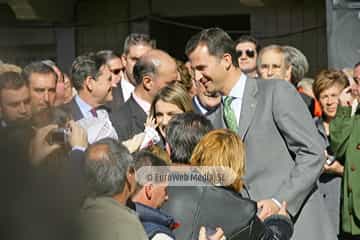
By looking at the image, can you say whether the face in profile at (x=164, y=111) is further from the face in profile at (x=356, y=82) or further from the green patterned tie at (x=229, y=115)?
the face in profile at (x=356, y=82)

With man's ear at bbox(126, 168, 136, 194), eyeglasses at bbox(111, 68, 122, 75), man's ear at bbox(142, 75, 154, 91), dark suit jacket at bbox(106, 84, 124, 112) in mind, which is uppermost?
eyeglasses at bbox(111, 68, 122, 75)

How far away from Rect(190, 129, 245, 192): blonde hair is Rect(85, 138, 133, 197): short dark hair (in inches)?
14.5

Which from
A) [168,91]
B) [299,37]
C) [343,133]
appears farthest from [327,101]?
[299,37]

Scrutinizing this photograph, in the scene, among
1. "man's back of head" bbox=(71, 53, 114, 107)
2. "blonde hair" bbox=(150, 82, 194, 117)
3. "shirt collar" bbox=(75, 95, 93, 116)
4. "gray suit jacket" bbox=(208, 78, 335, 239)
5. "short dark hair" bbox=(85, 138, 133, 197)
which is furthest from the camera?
"man's back of head" bbox=(71, 53, 114, 107)

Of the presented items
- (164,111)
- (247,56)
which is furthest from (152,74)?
(247,56)

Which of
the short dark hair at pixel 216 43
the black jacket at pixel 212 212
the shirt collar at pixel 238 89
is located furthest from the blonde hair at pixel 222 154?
the short dark hair at pixel 216 43

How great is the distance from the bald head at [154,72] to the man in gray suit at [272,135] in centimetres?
98

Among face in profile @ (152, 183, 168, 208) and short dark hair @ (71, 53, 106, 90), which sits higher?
short dark hair @ (71, 53, 106, 90)

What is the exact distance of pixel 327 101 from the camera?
5.68 m

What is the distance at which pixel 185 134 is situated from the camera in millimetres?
3689

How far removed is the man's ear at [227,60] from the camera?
4086mm

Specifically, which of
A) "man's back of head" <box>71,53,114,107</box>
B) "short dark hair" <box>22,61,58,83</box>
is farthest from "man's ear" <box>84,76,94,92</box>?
"short dark hair" <box>22,61,58,83</box>

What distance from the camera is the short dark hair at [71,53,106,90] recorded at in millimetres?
5188

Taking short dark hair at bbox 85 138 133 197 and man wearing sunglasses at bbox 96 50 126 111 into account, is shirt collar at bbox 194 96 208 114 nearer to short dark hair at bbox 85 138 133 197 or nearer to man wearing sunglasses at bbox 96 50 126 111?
man wearing sunglasses at bbox 96 50 126 111
